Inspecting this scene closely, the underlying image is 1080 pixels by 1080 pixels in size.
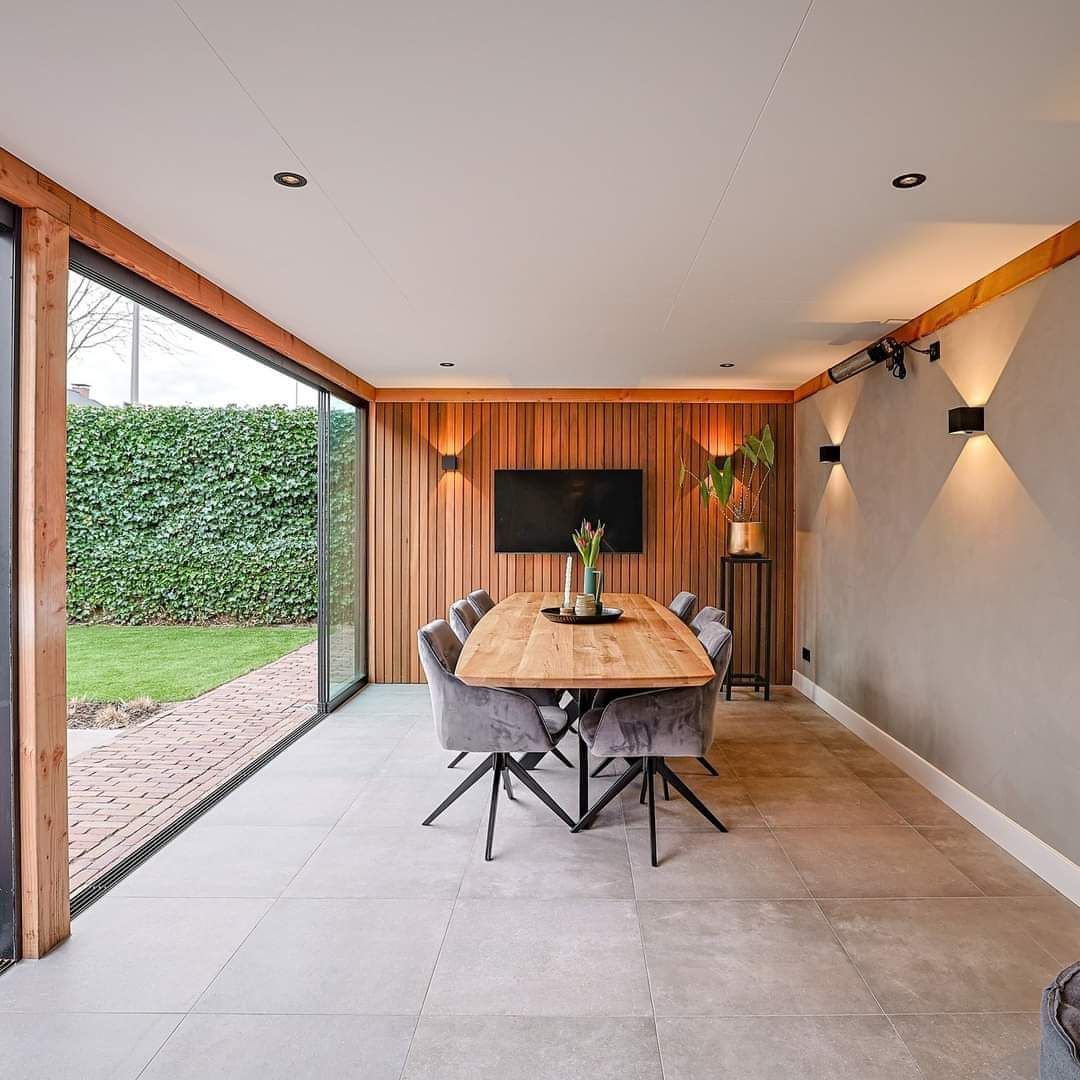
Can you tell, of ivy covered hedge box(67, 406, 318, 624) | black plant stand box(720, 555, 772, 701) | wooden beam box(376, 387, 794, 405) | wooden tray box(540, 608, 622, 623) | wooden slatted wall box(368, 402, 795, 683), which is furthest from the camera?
ivy covered hedge box(67, 406, 318, 624)

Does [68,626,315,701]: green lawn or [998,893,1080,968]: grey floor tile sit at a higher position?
[68,626,315,701]: green lawn

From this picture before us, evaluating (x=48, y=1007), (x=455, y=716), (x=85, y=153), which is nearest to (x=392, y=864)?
(x=455, y=716)

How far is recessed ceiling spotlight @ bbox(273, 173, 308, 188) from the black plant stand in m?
4.54

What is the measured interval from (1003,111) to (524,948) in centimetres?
282

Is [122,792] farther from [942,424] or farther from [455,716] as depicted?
[942,424]

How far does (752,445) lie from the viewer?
6500 mm

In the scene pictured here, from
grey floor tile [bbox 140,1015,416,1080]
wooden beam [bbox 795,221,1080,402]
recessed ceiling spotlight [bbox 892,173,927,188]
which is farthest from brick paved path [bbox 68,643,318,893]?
wooden beam [bbox 795,221,1080,402]

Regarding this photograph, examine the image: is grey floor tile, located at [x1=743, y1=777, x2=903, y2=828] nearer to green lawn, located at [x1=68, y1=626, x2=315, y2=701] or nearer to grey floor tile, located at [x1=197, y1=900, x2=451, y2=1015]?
grey floor tile, located at [x1=197, y1=900, x2=451, y2=1015]

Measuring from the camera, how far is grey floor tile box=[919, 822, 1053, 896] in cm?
301

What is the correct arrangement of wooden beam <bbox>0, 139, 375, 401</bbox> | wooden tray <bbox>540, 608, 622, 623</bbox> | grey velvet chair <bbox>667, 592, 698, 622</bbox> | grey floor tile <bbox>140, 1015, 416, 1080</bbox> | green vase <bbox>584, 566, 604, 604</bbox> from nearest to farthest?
grey floor tile <bbox>140, 1015, 416, 1080</bbox> → wooden beam <bbox>0, 139, 375, 401</bbox> → wooden tray <bbox>540, 608, 622, 623</bbox> → green vase <bbox>584, 566, 604, 604</bbox> → grey velvet chair <bbox>667, 592, 698, 622</bbox>

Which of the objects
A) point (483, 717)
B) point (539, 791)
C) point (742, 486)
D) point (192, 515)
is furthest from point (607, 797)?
point (192, 515)

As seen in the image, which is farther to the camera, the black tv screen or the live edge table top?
the black tv screen

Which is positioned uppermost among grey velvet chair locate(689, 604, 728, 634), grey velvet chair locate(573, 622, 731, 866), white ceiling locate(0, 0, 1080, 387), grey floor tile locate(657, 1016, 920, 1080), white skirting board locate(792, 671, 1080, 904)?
white ceiling locate(0, 0, 1080, 387)

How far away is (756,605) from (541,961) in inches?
178
